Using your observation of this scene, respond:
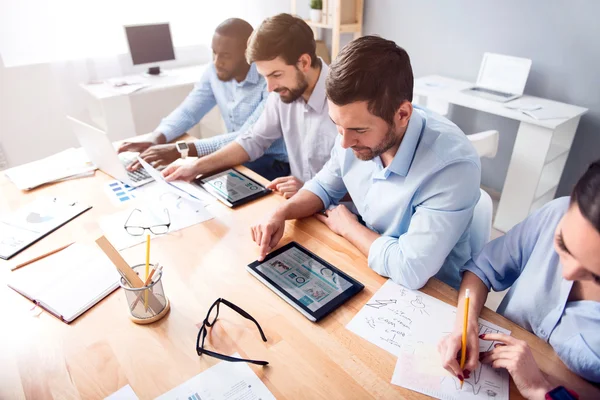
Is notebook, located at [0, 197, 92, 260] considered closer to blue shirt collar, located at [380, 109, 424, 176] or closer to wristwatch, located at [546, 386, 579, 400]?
blue shirt collar, located at [380, 109, 424, 176]

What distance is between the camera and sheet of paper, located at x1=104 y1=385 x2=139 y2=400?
76cm

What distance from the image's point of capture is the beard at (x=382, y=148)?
1.04m

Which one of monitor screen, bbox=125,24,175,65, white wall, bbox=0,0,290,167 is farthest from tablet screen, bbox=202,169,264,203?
white wall, bbox=0,0,290,167

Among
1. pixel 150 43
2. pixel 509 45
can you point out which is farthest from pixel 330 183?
pixel 150 43

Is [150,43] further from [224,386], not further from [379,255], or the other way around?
[224,386]

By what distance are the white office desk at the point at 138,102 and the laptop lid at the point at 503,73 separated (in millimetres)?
2202

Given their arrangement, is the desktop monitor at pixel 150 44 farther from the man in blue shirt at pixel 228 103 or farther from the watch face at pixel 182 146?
the watch face at pixel 182 146

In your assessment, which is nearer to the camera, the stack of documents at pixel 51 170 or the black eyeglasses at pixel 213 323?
the black eyeglasses at pixel 213 323

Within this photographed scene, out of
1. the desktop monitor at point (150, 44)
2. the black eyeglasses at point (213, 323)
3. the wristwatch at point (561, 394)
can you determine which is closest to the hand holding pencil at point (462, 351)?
the wristwatch at point (561, 394)

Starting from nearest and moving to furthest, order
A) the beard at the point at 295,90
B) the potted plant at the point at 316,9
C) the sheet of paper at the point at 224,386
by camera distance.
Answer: the sheet of paper at the point at 224,386, the beard at the point at 295,90, the potted plant at the point at 316,9

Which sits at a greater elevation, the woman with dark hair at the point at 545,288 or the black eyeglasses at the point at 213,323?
the woman with dark hair at the point at 545,288

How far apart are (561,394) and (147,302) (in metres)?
0.84

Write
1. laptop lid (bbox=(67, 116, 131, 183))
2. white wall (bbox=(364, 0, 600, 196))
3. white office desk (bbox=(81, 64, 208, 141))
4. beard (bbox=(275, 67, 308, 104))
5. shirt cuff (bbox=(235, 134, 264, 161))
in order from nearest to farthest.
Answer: laptop lid (bbox=(67, 116, 131, 183))
beard (bbox=(275, 67, 308, 104))
shirt cuff (bbox=(235, 134, 264, 161))
white wall (bbox=(364, 0, 600, 196))
white office desk (bbox=(81, 64, 208, 141))

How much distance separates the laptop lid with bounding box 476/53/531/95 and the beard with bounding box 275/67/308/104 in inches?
64.9
